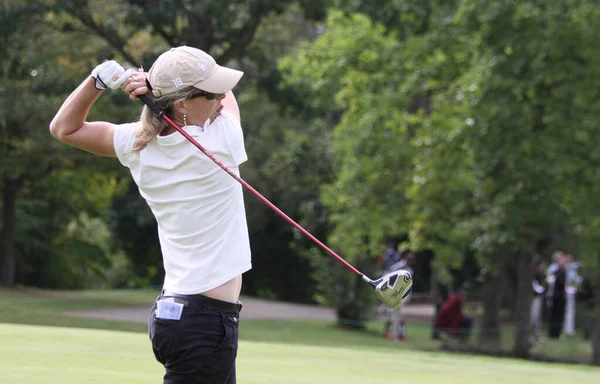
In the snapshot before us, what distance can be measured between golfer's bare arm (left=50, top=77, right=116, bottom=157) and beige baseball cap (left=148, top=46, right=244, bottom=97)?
1.02ft

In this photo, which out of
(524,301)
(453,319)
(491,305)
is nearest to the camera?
(524,301)

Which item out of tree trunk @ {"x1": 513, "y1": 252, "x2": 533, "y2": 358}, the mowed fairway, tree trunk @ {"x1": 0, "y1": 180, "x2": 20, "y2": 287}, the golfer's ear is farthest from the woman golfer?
tree trunk @ {"x1": 0, "y1": 180, "x2": 20, "y2": 287}

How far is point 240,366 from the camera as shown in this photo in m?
8.53

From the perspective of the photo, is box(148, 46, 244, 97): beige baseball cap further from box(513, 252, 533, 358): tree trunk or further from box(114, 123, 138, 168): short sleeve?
box(513, 252, 533, 358): tree trunk

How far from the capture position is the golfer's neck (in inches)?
155

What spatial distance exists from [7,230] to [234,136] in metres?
22.5

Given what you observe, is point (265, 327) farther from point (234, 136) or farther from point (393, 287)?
point (234, 136)

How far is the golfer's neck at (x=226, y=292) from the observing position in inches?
155

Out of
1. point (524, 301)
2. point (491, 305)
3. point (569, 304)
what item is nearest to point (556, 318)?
point (569, 304)

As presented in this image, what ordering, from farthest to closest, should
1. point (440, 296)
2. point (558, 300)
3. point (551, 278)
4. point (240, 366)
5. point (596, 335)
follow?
1. point (440, 296)
2. point (558, 300)
3. point (551, 278)
4. point (596, 335)
5. point (240, 366)

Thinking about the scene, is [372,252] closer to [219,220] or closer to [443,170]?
[443,170]

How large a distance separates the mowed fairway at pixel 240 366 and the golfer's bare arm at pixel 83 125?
2.77 m

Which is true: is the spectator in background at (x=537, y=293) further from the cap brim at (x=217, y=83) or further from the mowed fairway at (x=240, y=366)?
the cap brim at (x=217, y=83)

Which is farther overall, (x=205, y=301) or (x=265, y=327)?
(x=265, y=327)
